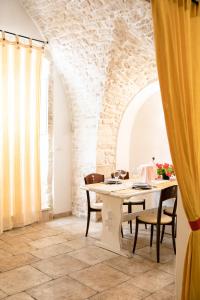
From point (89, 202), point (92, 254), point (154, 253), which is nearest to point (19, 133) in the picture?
point (89, 202)

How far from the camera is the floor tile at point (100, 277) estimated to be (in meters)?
3.11

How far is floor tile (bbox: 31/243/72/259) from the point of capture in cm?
383

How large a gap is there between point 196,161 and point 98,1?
2451 mm

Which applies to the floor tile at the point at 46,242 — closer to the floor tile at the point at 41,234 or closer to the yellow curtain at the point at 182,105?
the floor tile at the point at 41,234

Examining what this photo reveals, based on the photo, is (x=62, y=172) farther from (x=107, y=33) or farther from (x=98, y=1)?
(x=98, y=1)

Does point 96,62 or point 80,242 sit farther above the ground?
point 96,62

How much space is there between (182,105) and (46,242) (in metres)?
2.80

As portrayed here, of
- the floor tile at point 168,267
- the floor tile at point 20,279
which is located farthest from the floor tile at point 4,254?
the floor tile at point 168,267

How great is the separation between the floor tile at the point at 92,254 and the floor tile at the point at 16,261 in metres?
0.48

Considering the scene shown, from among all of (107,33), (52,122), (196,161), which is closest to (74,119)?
(52,122)

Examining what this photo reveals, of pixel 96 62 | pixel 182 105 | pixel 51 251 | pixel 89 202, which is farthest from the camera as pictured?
pixel 96 62

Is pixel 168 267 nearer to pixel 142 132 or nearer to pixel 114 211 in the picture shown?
pixel 114 211

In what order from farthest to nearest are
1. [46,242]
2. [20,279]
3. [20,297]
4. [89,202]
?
1. [89,202]
2. [46,242]
3. [20,279]
4. [20,297]

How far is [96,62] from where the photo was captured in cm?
479
